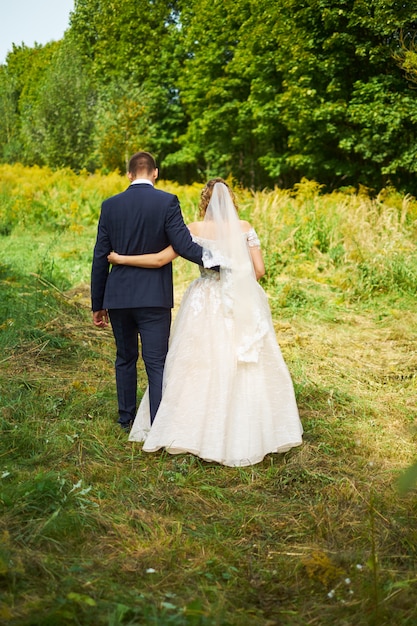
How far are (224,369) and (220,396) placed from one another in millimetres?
172

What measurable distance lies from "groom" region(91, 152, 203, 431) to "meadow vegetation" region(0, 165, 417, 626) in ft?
2.39

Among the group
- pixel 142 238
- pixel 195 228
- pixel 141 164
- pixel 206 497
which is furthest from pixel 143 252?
pixel 206 497

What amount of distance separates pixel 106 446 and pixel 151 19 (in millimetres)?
32603

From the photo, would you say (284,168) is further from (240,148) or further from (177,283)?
(177,283)

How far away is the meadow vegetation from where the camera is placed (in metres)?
2.41

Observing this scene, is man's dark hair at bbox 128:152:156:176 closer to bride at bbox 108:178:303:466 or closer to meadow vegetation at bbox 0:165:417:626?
bride at bbox 108:178:303:466

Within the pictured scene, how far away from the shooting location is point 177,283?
9359 mm

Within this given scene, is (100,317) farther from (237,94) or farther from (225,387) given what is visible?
(237,94)

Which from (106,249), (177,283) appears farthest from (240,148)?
(106,249)

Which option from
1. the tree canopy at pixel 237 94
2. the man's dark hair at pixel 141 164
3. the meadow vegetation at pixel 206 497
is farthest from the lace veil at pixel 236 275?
the tree canopy at pixel 237 94

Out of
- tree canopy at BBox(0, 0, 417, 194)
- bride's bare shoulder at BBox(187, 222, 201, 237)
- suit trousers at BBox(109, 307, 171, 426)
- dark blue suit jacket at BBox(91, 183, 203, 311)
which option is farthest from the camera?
tree canopy at BBox(0, 0, 417, 194)

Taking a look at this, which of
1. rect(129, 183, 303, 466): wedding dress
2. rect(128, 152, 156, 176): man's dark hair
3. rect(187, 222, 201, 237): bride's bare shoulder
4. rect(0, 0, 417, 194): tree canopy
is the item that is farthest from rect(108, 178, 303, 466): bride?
rect(0, 0, 417, 194): tree canopy

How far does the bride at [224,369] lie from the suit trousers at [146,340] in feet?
0.28

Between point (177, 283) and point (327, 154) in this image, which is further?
point (327, 154)
